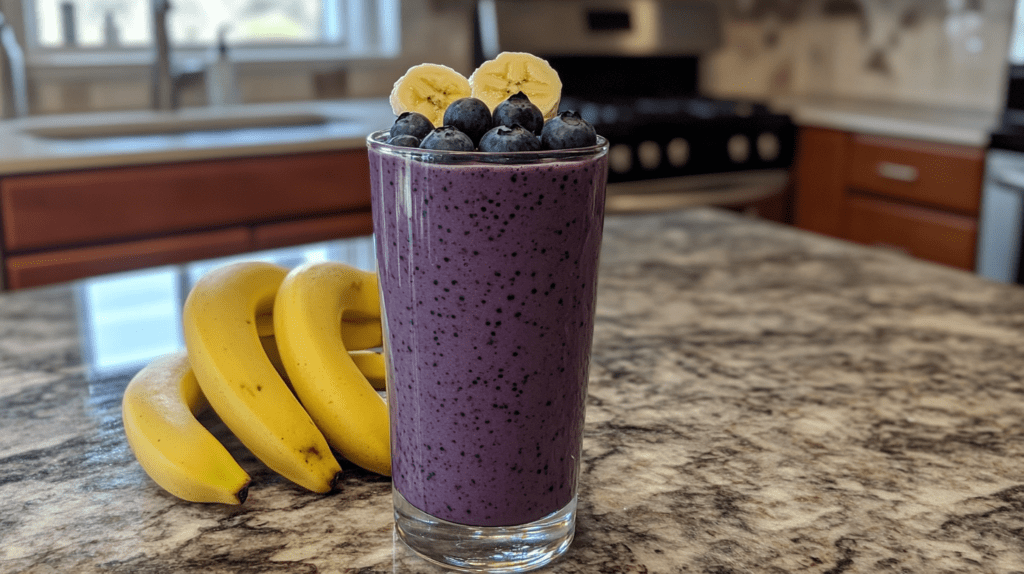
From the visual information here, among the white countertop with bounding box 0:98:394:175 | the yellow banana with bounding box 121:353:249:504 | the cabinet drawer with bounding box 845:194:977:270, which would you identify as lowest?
the cabinet drawer with bounding box 845:194:977:270

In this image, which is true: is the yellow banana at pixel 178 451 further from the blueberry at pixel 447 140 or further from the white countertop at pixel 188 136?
the white countertop at pixel 188 136

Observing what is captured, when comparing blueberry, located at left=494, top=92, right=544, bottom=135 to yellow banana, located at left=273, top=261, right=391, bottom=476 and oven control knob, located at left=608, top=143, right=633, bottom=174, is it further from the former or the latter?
oven control knob, located at left=608, top=143, right=633, bottom=174

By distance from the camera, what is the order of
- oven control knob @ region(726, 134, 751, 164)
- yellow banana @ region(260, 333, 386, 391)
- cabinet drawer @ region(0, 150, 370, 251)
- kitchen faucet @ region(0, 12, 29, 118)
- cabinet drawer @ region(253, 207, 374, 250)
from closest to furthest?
yellow banana @ region(260, 333, 386, 391), cabinet drawer @ region(0, 150, 370, 251), cabinet drawer @ region(253, 207, 374, 250), kitchen faucet @ region(0, 12, 29, 118), oven control knob @ region(726, 134, 751, 164)

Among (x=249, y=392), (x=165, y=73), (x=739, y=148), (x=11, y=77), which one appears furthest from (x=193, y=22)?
(x=249, y=392)

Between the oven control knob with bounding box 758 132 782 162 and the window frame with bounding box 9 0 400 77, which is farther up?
the window frame with bounding box 9 0 400 77

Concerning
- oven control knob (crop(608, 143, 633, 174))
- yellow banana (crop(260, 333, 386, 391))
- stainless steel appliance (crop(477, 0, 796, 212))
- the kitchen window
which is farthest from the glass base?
the kitchen window

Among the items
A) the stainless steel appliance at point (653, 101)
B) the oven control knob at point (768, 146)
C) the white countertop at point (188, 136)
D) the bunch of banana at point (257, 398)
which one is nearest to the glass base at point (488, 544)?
the bunch of banana at point (257, 398)
